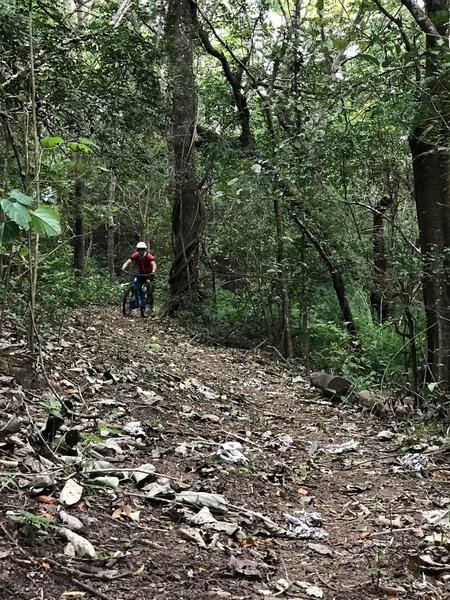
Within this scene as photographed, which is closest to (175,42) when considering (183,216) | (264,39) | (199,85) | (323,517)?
(264,39)

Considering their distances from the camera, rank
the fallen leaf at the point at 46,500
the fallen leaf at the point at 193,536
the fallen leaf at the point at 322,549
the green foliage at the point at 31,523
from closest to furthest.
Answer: the green foliage at the point at 31,523, the fallen leaf at the point at 46,500, the fallen leaf at the point at 193,536, the fallen leaf at the point at 322,549

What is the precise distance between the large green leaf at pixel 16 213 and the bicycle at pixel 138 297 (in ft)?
30.3

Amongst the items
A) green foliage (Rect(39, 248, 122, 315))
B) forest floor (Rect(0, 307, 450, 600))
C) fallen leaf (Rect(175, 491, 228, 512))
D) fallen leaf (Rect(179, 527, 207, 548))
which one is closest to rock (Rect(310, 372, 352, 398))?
forest floor (Rect(0, 307, 450, 600))

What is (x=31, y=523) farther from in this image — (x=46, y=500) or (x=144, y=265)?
(x=144, y=265)

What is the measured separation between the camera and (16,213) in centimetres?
254

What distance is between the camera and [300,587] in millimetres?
2674

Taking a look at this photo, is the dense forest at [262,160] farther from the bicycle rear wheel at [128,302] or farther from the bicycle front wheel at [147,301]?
the bicycle rear wheel at [128,302]

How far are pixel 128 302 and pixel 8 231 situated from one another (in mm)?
9770

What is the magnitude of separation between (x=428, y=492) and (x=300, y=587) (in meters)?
1.93

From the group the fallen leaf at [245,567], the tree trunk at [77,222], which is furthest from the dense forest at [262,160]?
the fallen leaf at [245,567]

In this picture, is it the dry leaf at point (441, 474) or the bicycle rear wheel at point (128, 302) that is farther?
the bicycle rear wheel at point (128, 302)

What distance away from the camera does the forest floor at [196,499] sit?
8.05 feet

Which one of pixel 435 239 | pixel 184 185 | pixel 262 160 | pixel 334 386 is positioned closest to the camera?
pixel 435 239

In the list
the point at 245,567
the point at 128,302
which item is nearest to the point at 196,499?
the point at 245,567
